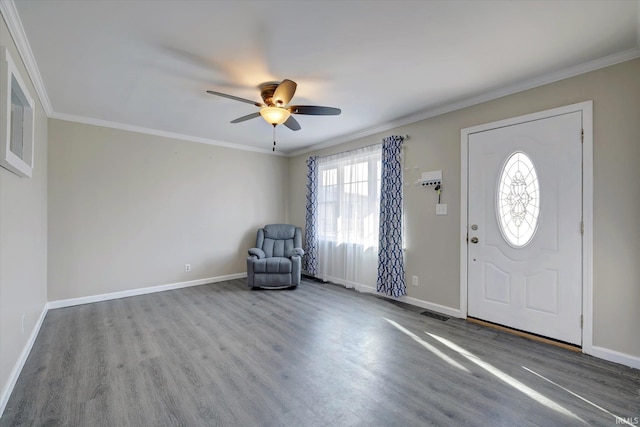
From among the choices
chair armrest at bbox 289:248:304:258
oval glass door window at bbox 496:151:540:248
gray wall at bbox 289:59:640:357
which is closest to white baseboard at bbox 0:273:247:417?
chair armrest at bbox 289:248:304:258

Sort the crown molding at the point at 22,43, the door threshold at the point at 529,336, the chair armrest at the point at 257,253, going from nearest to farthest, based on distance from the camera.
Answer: the crown molding at the point at 22,43 → the door threshold at the point at 529,336 → the chair armrest at the point at 257,253

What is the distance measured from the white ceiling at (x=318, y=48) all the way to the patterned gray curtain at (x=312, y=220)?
213 centimetres

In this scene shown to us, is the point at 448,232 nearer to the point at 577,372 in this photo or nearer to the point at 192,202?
the point at 577,372

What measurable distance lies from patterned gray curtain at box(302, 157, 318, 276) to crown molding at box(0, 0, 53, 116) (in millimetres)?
3803

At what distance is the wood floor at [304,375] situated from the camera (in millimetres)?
1812

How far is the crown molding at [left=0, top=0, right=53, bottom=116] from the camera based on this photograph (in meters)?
1.87

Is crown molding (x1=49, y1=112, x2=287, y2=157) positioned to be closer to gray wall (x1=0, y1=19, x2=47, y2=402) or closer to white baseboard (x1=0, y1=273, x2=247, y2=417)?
gray wall (x1=0, y1=19, x2=47, y2=402)

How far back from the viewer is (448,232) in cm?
358

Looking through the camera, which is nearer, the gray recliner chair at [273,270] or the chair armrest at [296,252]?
the gray recliner chair at [273,270]

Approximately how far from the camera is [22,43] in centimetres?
223

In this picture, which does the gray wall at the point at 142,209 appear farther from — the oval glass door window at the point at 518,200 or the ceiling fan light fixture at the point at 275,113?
the oval glass door window at the point at 518,200

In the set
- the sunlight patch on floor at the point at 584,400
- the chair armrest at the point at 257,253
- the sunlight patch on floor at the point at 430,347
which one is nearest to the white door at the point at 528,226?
the sunlight patch on floor at the point at 584,400

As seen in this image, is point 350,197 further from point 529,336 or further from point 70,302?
point 70,302

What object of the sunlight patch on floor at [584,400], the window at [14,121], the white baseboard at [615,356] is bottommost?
the sunlight patch on floor at [584,400]
